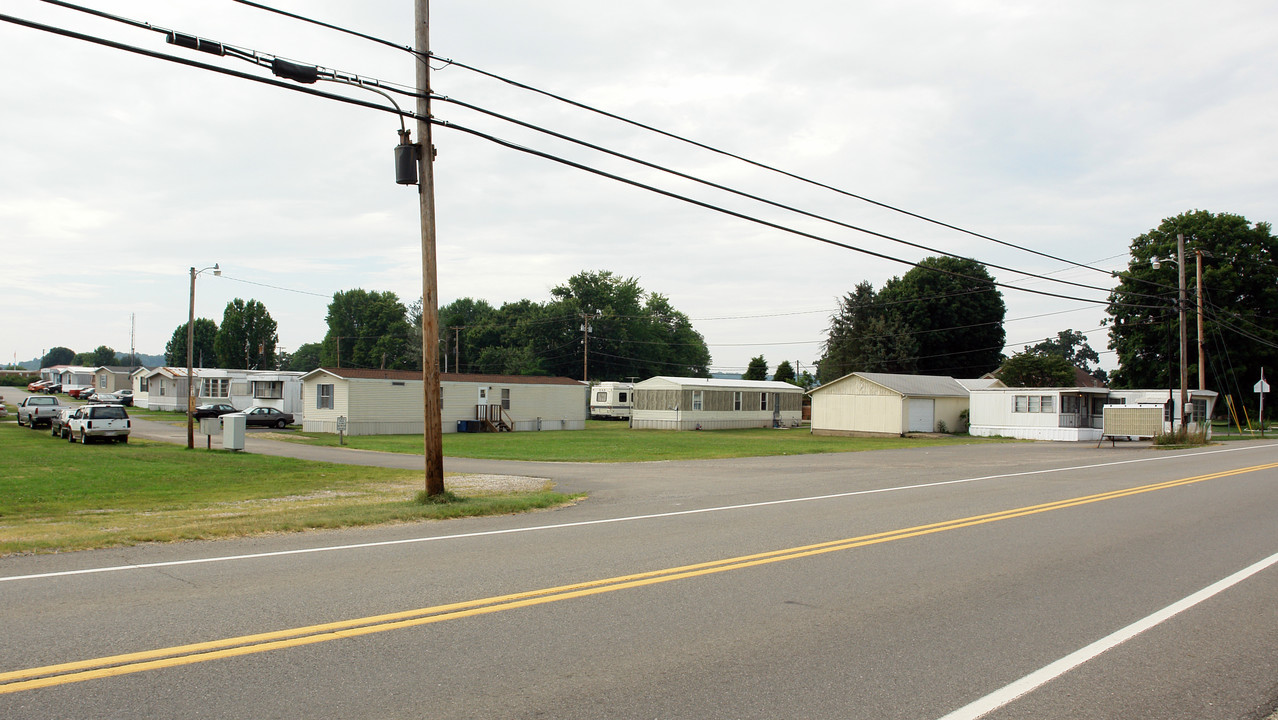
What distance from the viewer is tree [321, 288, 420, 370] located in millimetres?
105438

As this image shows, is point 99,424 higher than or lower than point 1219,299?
lower

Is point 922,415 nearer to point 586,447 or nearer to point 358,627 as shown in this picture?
point 586,447

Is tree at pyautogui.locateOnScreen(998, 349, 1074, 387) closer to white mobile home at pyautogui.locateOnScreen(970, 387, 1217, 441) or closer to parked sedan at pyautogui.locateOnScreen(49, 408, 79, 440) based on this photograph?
white mobile home at pyautogui.locateOnScreen(970, 387, 1217, 441)

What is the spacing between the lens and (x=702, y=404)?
52438mm

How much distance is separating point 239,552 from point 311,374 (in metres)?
36.0

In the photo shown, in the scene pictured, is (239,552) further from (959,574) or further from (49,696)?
(959,574)

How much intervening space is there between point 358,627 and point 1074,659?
5.17m

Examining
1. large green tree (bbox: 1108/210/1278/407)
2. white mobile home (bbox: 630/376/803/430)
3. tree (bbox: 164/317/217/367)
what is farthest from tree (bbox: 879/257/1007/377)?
tree (bbox: 164/317/217/367)

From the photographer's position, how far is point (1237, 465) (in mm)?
23562

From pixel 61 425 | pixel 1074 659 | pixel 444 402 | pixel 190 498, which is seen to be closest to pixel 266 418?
pixel 444 402

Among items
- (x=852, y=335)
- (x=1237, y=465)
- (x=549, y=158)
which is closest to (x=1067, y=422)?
(x=1237, y=465)

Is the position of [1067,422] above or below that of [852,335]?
below

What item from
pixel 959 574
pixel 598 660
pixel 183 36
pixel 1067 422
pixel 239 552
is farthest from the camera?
pixel 1067 422

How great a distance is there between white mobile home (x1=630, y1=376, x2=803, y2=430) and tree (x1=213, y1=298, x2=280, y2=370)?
262 feet
